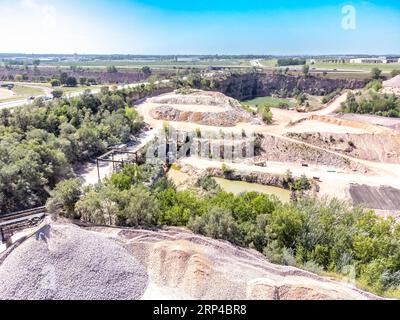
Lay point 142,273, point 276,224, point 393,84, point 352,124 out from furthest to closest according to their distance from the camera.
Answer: point 393,84, point 352,124, point 276,224, point 142,273

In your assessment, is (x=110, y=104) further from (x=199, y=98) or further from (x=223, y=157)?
(x=223, y=157)

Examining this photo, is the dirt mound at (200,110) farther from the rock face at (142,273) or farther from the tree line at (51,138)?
the rock face at (142,273)

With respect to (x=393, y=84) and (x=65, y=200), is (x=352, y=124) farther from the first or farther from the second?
(x=65, y=200)

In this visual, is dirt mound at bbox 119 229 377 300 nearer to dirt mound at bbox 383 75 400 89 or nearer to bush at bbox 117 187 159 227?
bush at bbox 117 187 159 227

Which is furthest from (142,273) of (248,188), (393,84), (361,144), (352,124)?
(393,84)

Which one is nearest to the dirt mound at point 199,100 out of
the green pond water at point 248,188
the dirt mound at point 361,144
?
the dirt mound at point 361,144
